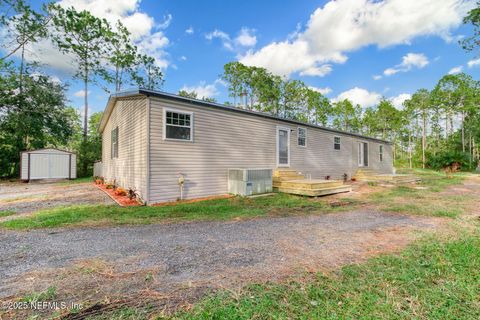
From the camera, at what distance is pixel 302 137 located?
37.1 feet

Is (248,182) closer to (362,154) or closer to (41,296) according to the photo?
(41,296)

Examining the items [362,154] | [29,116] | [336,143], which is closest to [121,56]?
[29,116]

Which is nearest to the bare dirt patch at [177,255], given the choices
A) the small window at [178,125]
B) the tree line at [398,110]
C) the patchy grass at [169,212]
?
the patchy grass at [169,212]

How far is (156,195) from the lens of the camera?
20.9 ft

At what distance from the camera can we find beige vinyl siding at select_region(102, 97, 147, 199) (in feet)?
21.9

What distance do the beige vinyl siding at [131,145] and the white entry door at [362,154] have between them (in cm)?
1438

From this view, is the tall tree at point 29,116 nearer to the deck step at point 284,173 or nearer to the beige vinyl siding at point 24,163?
the beige vinyl siding at point 24,163

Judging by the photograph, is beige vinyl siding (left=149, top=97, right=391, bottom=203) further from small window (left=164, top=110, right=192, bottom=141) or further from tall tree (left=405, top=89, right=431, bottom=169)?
tall tree (left=405, top=89, right=431, bottom=169)

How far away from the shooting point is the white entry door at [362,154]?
15.3 meters

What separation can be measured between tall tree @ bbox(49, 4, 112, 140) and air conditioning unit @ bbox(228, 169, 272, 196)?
17.0 m

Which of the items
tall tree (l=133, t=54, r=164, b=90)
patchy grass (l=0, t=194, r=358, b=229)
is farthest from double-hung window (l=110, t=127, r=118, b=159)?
tall tree (l=133, t=54, r=164, b=90)

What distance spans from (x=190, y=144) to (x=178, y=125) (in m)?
0.72

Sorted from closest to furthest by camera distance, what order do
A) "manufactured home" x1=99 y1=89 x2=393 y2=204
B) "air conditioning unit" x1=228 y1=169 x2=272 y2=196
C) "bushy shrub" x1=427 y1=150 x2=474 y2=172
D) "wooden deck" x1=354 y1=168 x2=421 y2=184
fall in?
"manufactured home" x1=99 y1=89 x2=393 y2=204, "air conditioning unit" x1=228 y1=169 x2=272 y2=196, "wooden deck" x1=354 y1=168 x2=421 y2=184, "bushy shrub" x1=427 y1=150 x2=474 y2=172

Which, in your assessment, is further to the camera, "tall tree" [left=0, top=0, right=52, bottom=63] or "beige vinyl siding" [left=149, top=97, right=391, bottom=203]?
"tall tree" [left=0, top=0, right=52, bottom=63]
